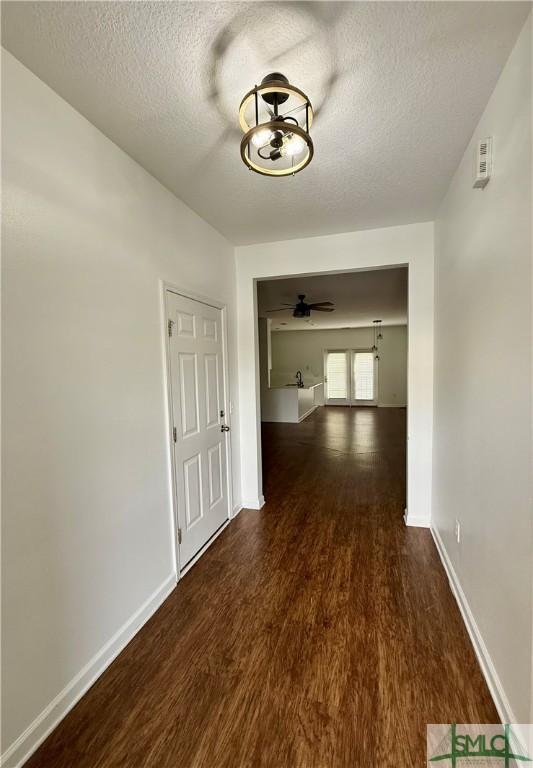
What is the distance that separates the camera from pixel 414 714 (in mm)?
1387

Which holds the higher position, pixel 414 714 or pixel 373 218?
pixel 373 218

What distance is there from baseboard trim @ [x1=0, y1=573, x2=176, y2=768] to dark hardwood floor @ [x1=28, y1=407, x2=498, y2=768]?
0.04 meters

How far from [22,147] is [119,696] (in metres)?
2.35

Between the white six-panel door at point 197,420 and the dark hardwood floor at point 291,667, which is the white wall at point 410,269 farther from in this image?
the white six-panel door at point 197,420

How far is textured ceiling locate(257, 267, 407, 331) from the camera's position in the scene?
4.64 meters

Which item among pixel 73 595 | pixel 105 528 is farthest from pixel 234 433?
pixel 73 595

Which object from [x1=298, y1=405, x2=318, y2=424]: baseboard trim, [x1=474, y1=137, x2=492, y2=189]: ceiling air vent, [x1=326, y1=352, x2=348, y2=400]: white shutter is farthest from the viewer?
[x1=326, y1=352, x2=348, y2=400]: white shutter

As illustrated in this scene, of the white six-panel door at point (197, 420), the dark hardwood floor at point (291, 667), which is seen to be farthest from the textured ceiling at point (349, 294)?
the dark hardwood floor at point (291, 667)

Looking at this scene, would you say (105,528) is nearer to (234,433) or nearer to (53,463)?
(53,463)

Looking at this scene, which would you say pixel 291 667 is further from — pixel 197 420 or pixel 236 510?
pixel 236 510

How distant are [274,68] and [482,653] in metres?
2.72

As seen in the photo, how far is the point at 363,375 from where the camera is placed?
10672 millimetres
